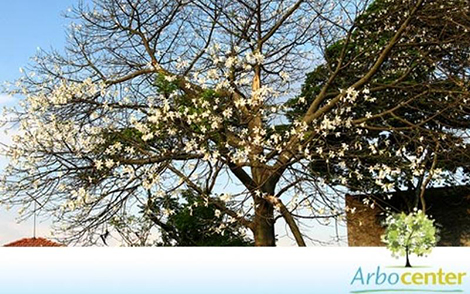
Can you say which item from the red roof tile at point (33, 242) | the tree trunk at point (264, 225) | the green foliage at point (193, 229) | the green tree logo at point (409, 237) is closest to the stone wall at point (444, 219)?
the green foliage at point (193, 229)

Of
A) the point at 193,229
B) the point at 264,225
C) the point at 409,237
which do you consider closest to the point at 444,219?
the point at 193,229

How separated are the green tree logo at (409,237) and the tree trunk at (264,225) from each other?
8.19ft

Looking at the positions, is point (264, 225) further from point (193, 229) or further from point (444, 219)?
point (444, 219)

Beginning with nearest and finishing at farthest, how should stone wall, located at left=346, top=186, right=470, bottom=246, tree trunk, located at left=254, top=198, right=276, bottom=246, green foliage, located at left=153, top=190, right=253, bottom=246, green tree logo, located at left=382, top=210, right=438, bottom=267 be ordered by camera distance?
green tree logo, located at left=382, top=210, right=438, bottom=267, tree trunk, located at left=254, top=198, right=276, bottom=246, green foliage, located at left=153, top=190, right=253, bottom=246, stone wall, located at left=346, top=186, right=470, bottom=246

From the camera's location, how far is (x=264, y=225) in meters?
7.27

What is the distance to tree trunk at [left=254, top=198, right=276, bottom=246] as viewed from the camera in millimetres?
7066

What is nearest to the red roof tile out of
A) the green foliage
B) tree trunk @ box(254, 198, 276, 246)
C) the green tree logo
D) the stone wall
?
the green foliage

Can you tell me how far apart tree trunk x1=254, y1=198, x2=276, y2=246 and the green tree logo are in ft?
8.19

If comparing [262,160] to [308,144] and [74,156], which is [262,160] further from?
[74,156]

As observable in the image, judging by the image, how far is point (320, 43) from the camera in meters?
8.03

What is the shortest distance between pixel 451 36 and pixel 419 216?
12.4 feet

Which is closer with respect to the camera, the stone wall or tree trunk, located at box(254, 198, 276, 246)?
tree trunk, located at box(254, 198, 276, 246)

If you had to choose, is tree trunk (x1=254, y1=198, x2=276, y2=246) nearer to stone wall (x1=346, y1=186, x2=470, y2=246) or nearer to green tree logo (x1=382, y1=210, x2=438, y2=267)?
green tree logo (x1=382, y1=210, x2=438, y2=267)

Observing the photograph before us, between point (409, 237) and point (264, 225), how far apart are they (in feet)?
9.57
